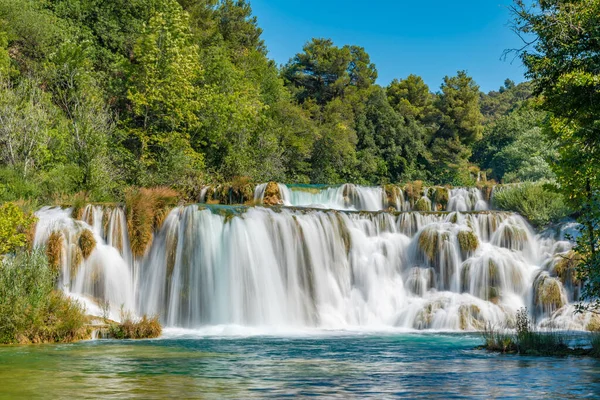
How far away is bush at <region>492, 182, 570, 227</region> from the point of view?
32375 mm

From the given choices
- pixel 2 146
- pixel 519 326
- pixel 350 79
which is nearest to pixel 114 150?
pixel 2 146

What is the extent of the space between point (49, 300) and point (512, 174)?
56502mm

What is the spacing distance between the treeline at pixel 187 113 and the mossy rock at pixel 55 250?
16.3ft

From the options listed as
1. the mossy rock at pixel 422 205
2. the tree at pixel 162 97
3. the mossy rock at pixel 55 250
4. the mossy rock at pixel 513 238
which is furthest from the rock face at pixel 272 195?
the mossy rock at pixel 55 250

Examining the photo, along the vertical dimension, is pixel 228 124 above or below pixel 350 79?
below

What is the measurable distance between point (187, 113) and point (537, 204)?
23.4 metres

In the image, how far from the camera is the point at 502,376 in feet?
40.1

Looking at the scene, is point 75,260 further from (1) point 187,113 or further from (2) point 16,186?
(1) point 187,113

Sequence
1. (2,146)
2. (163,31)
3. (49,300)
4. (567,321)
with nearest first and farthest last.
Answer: (49,300) → (567,321) → (2,146) → (163,31)

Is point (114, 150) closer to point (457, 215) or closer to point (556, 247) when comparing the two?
point (457, 215)

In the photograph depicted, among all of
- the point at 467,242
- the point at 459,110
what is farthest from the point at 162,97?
the point at 459,110

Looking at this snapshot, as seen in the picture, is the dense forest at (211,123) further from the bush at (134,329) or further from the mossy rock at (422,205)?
the mossy rock at (422,205)

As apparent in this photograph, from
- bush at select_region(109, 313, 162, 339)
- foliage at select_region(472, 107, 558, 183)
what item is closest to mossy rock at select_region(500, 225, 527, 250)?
bush at select_region(109, 313, 162, 339)

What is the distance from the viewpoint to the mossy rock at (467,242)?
29.4 metres
